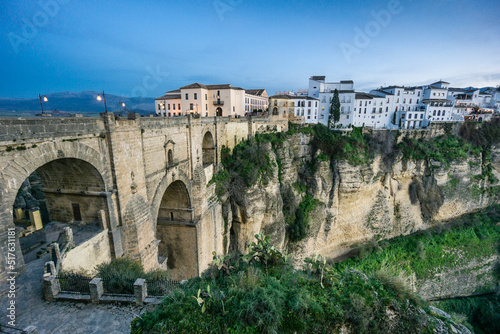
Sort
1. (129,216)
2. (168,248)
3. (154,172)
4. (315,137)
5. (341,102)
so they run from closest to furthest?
(129,216)
(154,172)
(168,248)
(315,137)
(341,102)

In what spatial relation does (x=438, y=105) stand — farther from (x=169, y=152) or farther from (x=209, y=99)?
(x=169, y=152)

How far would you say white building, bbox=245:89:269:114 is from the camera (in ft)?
135

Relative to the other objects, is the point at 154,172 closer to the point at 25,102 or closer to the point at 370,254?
the point at 25,102

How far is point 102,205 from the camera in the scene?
8.98 m

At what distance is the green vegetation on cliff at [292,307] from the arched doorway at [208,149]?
1325 cm

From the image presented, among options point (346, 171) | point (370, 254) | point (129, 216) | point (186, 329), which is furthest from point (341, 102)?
point (186, 329)

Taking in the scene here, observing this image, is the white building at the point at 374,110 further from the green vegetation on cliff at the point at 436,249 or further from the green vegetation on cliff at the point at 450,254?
the green vegetation on cliff at the point at 450,254

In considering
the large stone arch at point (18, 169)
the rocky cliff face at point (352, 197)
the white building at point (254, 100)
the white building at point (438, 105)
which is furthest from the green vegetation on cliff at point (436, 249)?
the white building at point (254, 100)

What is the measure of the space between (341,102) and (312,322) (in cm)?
3418

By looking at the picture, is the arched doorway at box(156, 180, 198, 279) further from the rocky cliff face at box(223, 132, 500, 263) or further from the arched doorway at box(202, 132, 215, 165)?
the arched doorway at box(202, 132, 215, 165)

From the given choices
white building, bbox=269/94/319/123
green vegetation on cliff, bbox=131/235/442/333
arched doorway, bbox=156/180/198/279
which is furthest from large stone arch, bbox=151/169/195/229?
white building, bbox=269/94/319/123

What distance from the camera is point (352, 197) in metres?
25.7

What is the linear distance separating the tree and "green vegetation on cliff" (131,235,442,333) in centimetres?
2884

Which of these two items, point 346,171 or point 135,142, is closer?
point 135,142
